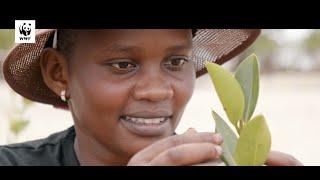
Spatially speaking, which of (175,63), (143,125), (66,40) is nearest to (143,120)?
(143,125)

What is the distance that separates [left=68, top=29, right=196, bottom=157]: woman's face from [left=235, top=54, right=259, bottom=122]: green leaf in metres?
0.34

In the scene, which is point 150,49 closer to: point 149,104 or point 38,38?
point 149,104

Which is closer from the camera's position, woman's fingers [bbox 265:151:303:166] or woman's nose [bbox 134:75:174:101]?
woman's fingers [bbox 265:151:303:166]

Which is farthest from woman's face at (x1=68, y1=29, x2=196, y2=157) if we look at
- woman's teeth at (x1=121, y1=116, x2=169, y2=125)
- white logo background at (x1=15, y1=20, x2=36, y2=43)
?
white logo background at (x1=15, y1=20, x2=36, y2=43)

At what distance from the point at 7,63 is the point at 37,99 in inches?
6.3

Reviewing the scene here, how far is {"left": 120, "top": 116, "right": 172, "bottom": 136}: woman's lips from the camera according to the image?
1.13m

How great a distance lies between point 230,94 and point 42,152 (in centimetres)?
76

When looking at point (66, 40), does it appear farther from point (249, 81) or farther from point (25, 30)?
point (249, 81)

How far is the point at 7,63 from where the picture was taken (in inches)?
54.5

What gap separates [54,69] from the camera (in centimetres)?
131

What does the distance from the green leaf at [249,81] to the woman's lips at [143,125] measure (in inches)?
15.0

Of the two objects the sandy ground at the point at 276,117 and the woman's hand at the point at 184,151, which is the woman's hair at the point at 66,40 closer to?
the woman's hand at the point at 184,151

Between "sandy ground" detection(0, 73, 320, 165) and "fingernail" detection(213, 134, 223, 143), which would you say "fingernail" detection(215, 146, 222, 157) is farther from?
"sandy ground" detection(0, 73, 320, 165)

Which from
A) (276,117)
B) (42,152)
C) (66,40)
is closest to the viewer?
(66,40)
